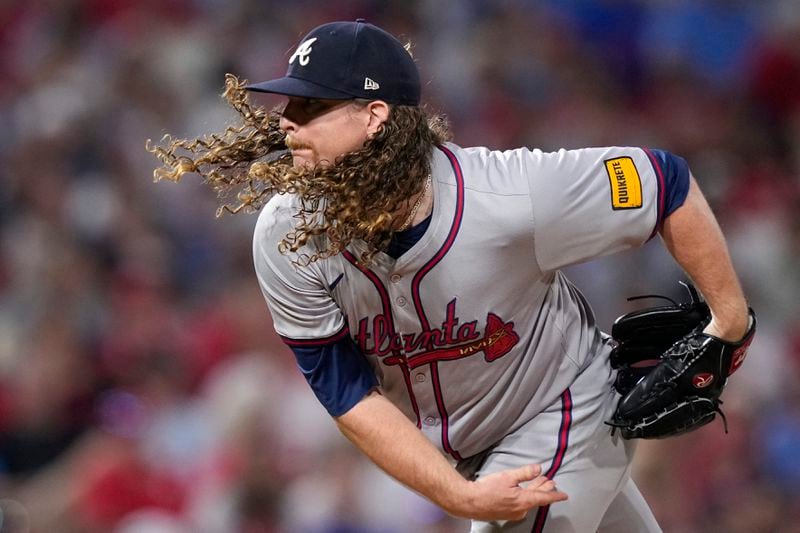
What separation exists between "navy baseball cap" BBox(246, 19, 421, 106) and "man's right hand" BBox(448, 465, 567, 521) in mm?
833

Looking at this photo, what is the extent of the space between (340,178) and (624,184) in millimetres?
619

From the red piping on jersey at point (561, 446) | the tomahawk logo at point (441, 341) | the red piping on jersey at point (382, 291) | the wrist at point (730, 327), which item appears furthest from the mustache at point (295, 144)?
the wrist at point (730, 327)

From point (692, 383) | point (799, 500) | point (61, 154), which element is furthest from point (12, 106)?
point (692, 383)

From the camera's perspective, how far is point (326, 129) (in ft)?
8.48

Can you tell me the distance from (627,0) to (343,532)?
3643mm

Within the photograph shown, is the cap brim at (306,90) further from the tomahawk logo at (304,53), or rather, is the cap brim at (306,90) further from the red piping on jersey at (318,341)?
the red piping on jersey at (318,341)

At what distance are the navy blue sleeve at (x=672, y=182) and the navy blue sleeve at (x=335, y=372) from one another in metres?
0.76

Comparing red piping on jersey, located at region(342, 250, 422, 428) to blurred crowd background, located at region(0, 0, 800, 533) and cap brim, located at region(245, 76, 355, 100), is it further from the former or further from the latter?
blurred crowd background, located at region(0, 0, 800, 533)

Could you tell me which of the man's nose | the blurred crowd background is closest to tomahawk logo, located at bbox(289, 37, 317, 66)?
the man's nose

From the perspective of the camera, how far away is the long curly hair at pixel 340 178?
2.56 metres

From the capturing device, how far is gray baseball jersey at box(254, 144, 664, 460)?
2.63 m

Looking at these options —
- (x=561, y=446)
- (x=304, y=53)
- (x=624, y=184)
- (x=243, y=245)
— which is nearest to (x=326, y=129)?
(x=304, y=53)

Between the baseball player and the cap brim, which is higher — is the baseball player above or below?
below

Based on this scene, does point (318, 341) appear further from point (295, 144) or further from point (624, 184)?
point (624, 184)
